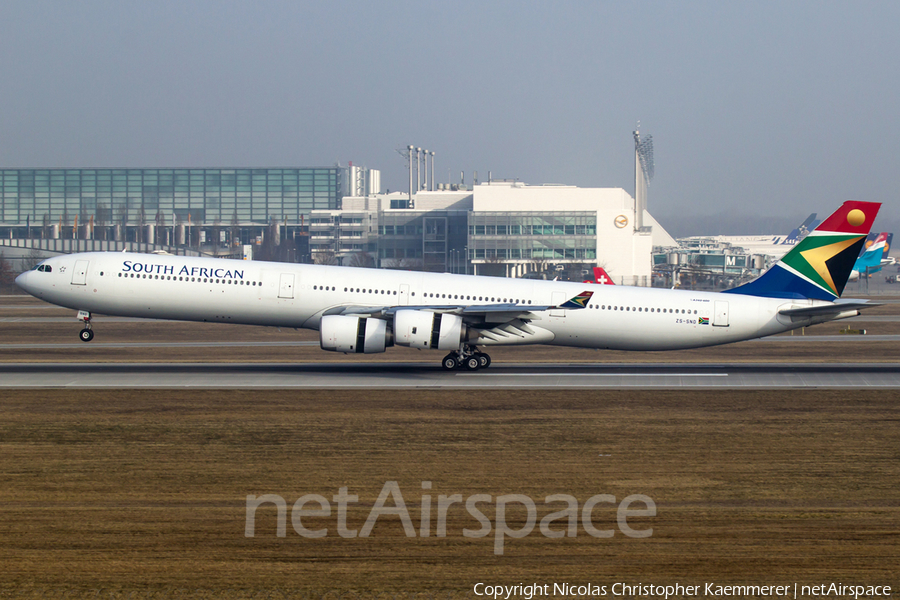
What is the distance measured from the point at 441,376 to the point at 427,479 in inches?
611

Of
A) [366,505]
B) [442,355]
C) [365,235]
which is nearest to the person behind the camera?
[366,505]

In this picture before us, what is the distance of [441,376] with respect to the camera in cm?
3234

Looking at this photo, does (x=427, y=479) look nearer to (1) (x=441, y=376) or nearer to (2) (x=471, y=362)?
(1) (x=441, y=376)

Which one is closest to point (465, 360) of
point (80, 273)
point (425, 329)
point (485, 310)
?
point (485, 310)

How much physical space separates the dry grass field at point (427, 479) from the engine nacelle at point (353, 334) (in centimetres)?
316

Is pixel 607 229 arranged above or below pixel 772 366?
above

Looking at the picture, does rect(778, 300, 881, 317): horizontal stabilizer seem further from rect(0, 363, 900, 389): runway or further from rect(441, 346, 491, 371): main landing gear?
rect(441, 346, 491, 371): main landing gear

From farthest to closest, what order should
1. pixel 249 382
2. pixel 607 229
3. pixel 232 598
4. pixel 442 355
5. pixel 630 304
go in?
pixel 607 229
pixel 442 355
pixel 630 304
pixel 249 382
pixel 232 598

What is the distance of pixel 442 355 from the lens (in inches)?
1583

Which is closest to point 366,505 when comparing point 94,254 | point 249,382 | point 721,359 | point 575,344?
point 249,382

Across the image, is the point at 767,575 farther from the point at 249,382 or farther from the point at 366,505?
the point at 249,382

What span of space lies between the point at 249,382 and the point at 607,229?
4647 inches

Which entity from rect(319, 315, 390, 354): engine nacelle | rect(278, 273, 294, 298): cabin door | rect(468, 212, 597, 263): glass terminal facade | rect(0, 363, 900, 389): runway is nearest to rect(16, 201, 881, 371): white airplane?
rect(278, 273, 294, 298): cabin door

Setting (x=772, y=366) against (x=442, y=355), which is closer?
(x=772, y=366)
